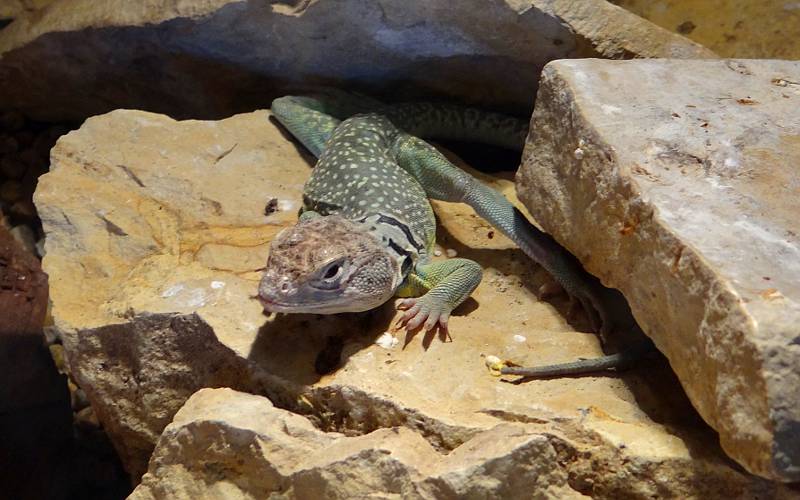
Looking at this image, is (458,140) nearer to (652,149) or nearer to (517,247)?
(517,247)

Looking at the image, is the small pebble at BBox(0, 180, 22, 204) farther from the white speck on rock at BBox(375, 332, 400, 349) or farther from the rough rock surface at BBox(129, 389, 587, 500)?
the white speck on rock at BBox(375, 332, 400, 349)

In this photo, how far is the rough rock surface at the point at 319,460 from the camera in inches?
95.6

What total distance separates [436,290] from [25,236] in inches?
137

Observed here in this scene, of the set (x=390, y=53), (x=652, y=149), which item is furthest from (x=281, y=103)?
(x=652, y=149)

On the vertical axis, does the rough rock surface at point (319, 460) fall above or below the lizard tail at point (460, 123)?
below

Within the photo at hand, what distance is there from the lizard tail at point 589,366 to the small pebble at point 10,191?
4173 millimetres

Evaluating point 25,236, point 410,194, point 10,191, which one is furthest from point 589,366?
point 10,191

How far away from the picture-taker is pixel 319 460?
257 centimetres

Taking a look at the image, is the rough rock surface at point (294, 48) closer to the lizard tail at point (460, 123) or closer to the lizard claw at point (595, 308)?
the lizard tail at point (460, 123)

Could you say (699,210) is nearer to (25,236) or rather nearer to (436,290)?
(436,290)

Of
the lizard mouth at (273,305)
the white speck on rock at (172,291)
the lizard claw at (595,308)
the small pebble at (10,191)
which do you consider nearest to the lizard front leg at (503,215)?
the lizard claw at (595,308)

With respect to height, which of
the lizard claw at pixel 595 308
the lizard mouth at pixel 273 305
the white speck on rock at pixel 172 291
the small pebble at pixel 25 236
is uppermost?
the lizard mouth at pixel 273 305

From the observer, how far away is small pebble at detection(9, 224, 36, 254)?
5527 millimetres

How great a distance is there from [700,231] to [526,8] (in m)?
1.97
